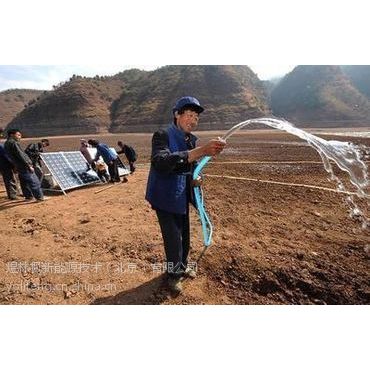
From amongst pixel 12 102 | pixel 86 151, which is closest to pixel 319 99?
pixel 12 102

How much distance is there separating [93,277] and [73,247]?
108 centimetres

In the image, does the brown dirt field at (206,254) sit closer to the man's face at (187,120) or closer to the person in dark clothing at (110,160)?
the man's face at (187,120)

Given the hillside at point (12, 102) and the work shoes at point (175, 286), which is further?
the hillside at point (12, 102)

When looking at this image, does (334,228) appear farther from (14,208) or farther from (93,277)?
(14,208)

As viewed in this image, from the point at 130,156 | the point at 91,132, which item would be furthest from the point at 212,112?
the point at 130,156

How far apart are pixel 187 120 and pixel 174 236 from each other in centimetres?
113

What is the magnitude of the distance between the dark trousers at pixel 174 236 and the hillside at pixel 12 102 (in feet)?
306

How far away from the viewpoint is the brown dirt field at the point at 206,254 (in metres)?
4.09

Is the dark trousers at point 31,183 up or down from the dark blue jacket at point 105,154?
down

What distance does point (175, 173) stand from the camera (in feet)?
11.2

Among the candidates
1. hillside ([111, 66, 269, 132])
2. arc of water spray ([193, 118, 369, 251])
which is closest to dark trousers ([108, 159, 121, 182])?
arc of water spray ([193, 118, 369, 251])

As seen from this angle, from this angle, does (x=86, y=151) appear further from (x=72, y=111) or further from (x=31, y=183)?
(x=72, y=111)

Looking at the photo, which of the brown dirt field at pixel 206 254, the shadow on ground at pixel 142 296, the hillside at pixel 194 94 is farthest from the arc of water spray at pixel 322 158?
the hillside at pixel 194 94

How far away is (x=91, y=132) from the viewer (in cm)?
6688
